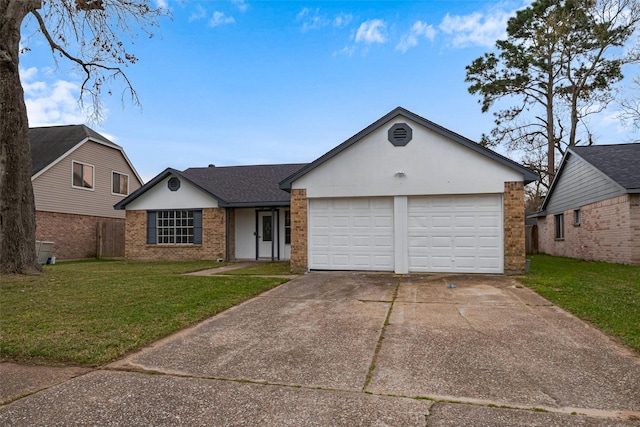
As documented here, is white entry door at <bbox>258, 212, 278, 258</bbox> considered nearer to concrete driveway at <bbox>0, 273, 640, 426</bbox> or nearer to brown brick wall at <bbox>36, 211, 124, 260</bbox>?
brown brick wall at <bbox>36, 211, 124, 260</bbox>

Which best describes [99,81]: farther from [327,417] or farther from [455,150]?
[327,417]

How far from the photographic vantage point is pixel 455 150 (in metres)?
10.8

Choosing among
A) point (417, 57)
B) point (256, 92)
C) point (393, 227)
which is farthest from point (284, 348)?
point (256, 92)

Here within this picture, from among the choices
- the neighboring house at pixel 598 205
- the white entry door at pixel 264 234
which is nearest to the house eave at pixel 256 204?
the white entry door at pixel 264 234

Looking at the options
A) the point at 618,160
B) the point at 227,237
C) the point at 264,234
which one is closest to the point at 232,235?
the point at 227,237

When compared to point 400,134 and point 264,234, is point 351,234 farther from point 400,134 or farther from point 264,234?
point 264,234

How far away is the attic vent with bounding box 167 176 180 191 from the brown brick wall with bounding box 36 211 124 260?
233 inches

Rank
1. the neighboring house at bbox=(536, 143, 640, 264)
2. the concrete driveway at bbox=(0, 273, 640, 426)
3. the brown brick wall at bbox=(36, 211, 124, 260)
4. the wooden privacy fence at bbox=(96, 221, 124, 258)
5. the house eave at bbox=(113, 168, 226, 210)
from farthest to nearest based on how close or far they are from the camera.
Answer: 1. the wooden privacy fence at bbox=(96, 221, 124, 258)
2. the brown brick wall at bbox=(36, 211, 124, 260)
3. the house eave at bbox=(113, 168, 226, 210)
4. the neighboring house at bbox=(536, 143, 640, 264)
5. the concrete driveway at bbox=(0, 273, 640, 426)

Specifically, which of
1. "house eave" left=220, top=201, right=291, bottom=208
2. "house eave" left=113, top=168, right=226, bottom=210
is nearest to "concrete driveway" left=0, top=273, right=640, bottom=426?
"house eave" left=220, top=201, right=291, bottom=208

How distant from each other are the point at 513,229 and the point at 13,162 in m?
13.5

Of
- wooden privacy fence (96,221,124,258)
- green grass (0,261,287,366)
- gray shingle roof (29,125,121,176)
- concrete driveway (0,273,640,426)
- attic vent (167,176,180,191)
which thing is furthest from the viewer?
wooden privacy fence (96,221,124,258)

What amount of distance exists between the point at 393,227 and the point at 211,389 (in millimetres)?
8390

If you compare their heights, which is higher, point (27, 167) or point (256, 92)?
point (256, 92)

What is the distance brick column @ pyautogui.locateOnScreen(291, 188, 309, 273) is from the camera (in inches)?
462
